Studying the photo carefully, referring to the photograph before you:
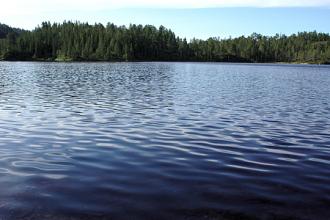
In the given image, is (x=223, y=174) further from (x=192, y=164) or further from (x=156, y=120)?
(x=156, y=120)

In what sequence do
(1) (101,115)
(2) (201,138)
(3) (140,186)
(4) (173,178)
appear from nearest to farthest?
(3) (140,186)
(4) (173,178)
(2) (201,138)
(1) (101,115)

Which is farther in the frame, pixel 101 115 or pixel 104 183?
pixel 101 115

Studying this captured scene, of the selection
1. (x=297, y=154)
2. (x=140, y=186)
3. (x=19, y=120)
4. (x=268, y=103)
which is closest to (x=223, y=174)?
(x=140, y=186)

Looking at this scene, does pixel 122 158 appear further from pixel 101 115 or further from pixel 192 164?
pixel 101 115

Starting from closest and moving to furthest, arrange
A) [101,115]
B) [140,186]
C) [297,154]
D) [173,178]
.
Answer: [140,186]
[173,178]
[297,154]
[101,115]

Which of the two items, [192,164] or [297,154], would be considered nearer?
[192,164]

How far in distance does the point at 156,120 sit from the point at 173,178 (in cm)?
1751

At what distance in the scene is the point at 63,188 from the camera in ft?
57.8

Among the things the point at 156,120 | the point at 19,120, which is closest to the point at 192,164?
the point at 156,120

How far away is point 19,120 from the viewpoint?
3541 centimetres

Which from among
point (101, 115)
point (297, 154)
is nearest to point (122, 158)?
point (297, 154)

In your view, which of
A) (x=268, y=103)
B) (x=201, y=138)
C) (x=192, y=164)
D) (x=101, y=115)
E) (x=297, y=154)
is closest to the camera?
(x=192, y=164)

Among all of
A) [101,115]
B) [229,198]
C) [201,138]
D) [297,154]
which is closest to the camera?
[229,198]

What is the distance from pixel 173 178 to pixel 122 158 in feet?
14.5
